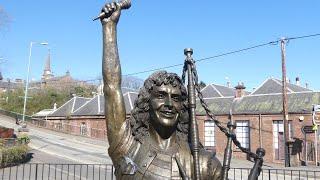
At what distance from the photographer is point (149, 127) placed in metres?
3.37

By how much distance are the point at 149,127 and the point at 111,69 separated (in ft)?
1.77

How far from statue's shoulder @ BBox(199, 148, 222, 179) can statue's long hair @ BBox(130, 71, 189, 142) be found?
0.68 ft

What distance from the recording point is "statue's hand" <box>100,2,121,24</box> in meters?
3.42

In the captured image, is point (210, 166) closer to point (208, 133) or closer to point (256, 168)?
point (256, 168)

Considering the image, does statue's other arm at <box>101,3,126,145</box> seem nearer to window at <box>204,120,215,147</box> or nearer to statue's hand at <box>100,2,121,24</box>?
statue's hand at <box>100,2,121,24</box>

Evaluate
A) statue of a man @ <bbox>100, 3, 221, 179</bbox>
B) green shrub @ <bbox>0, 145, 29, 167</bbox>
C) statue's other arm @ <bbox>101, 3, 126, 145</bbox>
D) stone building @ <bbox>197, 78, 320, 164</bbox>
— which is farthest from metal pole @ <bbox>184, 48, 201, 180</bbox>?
stone building @ <bbox>197, 78, 320, 164</bbox>

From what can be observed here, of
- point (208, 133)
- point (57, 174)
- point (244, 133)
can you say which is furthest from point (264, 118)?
point (57, 174)

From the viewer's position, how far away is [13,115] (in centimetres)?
5381

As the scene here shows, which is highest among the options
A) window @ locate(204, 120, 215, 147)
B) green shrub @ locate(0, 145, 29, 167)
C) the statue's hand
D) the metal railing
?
the statue's hand

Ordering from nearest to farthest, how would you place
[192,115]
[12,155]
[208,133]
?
[192,115]
[12,155]
[208,133]

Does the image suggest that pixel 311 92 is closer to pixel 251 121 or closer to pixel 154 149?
pixel 251 121

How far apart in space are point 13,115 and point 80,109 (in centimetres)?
1312

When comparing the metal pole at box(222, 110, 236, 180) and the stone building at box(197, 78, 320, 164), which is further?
the stone building at box(197, 78, 320, 164)

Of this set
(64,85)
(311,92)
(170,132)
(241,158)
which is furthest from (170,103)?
(64,85)
